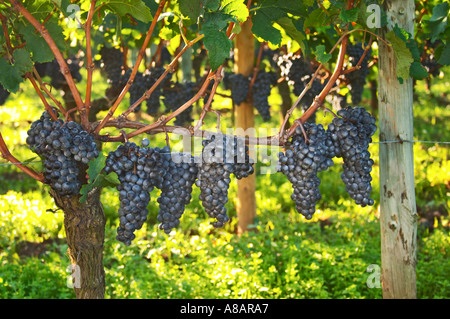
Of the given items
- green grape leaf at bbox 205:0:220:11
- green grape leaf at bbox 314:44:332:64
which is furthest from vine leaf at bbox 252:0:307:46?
green grape leaf at bbox 205:0:220:11

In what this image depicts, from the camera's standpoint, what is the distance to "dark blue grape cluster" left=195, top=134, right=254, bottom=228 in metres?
1.92

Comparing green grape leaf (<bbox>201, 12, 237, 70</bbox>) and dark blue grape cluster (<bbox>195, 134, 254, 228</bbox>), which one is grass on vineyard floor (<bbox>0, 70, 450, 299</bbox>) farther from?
green grape leaf (<bbox>201, 12, 237, 70</bbox>)

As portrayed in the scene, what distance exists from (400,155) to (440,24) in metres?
0.66

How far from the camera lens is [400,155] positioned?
2467 millimetres

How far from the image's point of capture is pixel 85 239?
2113 mm

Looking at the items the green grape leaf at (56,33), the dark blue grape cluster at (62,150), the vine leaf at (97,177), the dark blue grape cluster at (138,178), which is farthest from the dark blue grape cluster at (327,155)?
the green grape leaf at (56,33)

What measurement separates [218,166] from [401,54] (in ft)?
3.15

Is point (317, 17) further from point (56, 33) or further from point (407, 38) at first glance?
point (56, 33)

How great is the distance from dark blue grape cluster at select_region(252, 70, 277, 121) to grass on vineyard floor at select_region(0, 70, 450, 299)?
1036 mm

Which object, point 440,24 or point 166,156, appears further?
point 440,24

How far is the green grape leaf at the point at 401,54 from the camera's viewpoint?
2121mm

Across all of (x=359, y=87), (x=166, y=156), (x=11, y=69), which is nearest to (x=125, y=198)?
(x=166, y=156)

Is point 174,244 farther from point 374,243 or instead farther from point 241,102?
point 374,243
